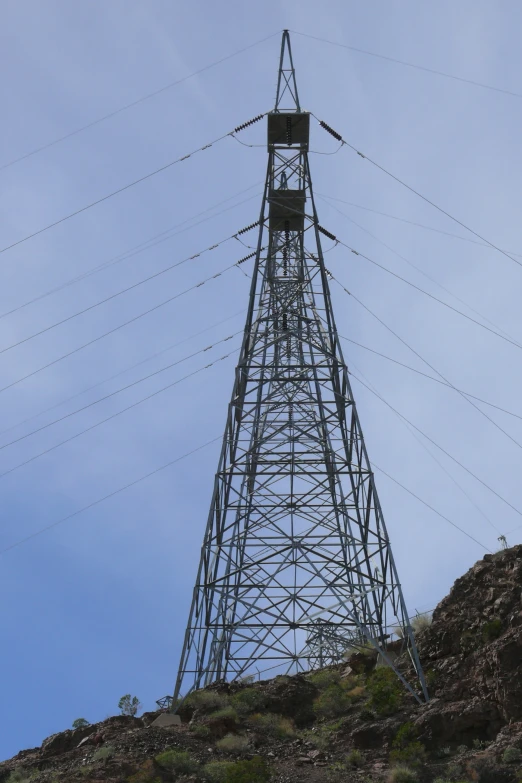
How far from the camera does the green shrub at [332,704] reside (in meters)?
21.0

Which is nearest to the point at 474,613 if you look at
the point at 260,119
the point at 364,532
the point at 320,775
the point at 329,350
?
the point at 364,532

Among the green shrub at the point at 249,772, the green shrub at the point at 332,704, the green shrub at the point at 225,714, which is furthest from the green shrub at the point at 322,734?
the green shrub at the point at 249,772

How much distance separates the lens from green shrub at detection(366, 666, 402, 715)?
66.3ft

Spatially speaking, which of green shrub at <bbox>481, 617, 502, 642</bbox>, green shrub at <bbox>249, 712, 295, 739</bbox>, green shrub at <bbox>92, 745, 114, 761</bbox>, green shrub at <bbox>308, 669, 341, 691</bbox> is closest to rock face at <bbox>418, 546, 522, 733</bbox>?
green shrub at <bbox>481, 617, 502, 642</bbox>

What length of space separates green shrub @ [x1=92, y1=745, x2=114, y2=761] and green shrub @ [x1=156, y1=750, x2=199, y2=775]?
40.7 inches

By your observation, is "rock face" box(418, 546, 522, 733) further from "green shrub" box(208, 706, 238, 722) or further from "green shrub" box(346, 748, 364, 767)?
"green shrub" box(208, 706, 238, 722)

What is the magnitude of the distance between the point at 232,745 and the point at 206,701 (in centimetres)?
229

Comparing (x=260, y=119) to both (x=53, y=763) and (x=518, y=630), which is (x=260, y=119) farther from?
(x=53, y=763)

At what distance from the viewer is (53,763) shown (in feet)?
63.0

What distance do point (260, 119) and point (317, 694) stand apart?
1852 centimetres

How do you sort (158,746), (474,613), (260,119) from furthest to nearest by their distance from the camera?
(260,119)
(474,613)
(158,746)

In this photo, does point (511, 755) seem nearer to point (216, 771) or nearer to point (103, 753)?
point (216, 771)

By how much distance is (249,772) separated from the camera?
57.4ft

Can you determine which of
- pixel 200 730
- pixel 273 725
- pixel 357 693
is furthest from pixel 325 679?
pixel 200 730
